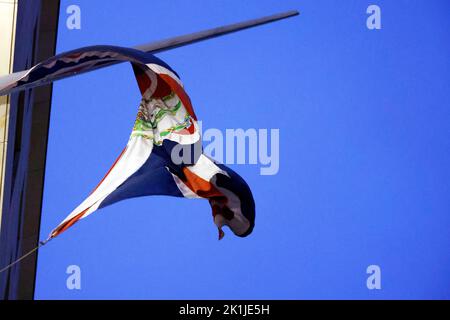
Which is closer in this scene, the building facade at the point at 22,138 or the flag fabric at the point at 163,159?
the flag fabric at the point at 163,159

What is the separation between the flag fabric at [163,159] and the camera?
5090 mm

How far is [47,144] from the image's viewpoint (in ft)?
29.5

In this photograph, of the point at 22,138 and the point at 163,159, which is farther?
the point at 22,138

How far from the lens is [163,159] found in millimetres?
5254

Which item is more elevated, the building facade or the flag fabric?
the building facade

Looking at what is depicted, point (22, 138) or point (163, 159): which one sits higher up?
point (22, 138)

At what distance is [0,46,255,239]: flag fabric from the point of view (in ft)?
16.7

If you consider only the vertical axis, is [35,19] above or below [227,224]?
above

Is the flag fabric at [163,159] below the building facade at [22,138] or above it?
below

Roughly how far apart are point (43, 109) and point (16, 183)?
3.33 feet

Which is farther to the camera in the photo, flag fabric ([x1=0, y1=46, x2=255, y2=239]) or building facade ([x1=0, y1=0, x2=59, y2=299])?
building facade ([x1=0, y1=0, x2=59, y2=299])
